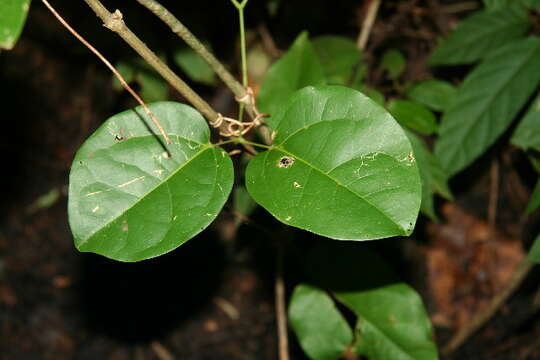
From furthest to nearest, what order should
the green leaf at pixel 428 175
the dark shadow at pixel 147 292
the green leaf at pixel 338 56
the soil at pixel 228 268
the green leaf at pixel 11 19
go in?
the dark shadow at pixel 147 292 → the soil at pixel 228 268 → the green leaf at pixel 338 56 → the green leaf at pixel 428 175 → the green leaf at pixel 11 19

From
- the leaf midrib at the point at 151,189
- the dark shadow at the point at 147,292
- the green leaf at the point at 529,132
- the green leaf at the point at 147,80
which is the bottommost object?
the dark shadow at the point at 147,292

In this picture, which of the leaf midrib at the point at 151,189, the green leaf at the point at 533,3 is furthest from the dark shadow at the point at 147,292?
the green leaf at the point at 533,3

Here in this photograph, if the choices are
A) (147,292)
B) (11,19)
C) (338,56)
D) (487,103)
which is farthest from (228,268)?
(11,19)

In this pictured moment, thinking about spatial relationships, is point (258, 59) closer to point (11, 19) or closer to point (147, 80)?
point (147, 80)

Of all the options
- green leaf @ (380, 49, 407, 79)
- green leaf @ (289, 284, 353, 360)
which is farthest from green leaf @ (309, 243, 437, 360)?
green leaf @ (380, 49, 407, 79)

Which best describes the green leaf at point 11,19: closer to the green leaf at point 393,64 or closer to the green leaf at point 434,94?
the green leaf at point 434,94

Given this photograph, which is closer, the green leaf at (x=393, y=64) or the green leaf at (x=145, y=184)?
the green leaf at (x=145, y=184)

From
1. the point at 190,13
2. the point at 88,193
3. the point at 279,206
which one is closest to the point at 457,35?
the point at 190,13

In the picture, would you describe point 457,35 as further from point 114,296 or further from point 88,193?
point 114,296
